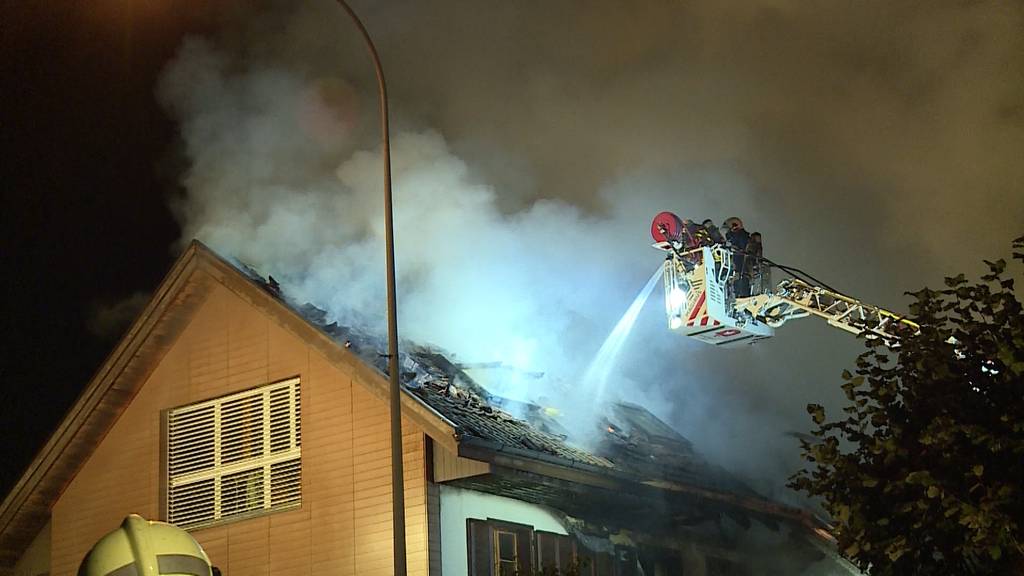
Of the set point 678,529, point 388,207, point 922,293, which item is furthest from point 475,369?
point 922,293

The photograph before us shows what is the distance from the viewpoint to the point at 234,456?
18.1 m

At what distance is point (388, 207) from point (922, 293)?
5226mm

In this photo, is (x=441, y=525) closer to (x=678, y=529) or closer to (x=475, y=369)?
(x=475, y=369)

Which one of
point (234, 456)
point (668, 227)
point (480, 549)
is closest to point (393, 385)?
point (480, 549)

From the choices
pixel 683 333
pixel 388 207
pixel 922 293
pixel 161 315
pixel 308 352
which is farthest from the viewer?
pixel 683 333

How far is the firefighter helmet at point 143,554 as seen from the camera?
7.72m

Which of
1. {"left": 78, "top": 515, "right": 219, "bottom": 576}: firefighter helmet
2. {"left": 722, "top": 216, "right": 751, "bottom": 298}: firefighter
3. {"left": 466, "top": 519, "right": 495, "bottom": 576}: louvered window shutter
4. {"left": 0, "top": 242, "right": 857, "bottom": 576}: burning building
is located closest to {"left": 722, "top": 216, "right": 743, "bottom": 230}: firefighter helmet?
{"left": 722, "top": 216, "right": 751, "bottom": 298}: firefighter

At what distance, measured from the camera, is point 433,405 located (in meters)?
16.0

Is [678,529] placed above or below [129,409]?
below

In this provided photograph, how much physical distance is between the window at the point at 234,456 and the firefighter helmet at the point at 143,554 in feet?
30.6

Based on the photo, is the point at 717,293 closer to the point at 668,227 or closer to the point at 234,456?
the point at 668,227

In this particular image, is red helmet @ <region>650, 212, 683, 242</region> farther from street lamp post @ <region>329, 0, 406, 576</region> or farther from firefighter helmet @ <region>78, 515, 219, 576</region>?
firefighter helmet @ <region>78, 515, 219, 576</region>

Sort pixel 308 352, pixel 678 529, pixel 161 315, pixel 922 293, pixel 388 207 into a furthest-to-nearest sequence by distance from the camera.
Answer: pixel 678 529
pixel 161 315
pixel 308 352
pixel 388 207
pixel 922 293

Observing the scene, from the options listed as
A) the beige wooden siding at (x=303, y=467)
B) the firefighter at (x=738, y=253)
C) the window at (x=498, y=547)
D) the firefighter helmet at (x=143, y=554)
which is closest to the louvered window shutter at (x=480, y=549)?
the window at (x=498, y=547)
